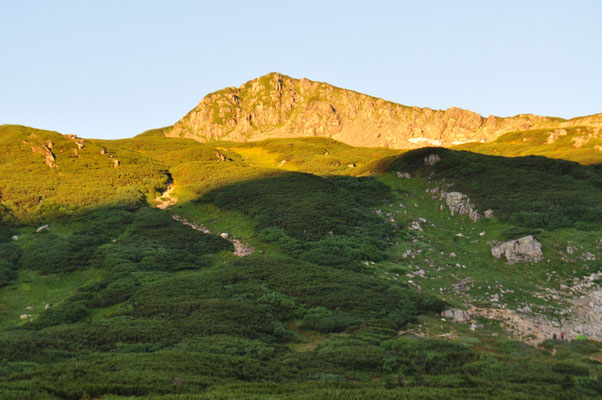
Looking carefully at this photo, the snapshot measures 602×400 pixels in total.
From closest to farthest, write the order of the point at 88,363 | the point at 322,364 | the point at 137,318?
the point at 88,363 → the point at 322,364 → the point at 137,318

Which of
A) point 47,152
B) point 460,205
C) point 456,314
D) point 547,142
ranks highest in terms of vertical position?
point 547,142

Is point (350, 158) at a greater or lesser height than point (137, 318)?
greater

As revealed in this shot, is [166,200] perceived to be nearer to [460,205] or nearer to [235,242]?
[235,242]

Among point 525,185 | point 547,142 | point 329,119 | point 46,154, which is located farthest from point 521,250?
point 329,119

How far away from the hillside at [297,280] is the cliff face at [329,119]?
122m

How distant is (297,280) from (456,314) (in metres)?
10.1

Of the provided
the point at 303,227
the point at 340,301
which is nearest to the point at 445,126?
the point at 303,227

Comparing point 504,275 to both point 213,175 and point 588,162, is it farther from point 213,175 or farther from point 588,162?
point 588,162

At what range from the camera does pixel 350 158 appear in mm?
76875

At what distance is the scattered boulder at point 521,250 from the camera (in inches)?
1104

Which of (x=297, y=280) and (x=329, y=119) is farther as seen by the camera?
(x=329, y=119)

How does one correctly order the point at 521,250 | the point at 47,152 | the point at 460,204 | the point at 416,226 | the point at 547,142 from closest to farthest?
the point at 521,250 → the point at 416,226 → the point at 460,204 → the point at 47,152 → the point at 547,142

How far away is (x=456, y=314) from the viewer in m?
20.3

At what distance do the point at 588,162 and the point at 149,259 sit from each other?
7804cm
